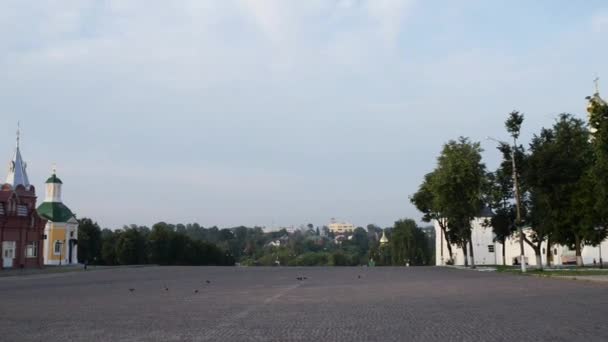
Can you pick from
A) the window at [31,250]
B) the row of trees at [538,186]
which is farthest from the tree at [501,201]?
the window at [31,250]

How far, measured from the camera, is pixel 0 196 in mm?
62500

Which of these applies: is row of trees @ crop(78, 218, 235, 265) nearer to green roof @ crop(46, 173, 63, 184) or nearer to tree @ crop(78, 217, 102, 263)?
tree @ crop(78, 217, 102, 263)

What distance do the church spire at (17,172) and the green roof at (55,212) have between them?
8.98 m

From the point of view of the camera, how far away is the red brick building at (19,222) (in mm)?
62469

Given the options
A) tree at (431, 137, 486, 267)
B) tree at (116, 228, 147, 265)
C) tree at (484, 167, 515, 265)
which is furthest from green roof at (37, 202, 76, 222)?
tree at (484, 167, 515, 265)

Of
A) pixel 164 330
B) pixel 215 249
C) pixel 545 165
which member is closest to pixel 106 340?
pixel 164 330

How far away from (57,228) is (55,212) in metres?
2.20

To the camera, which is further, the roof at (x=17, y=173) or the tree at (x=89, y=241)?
the tree at (x=89, y=241)

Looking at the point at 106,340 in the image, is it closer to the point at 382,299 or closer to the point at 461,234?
the point at 382,299

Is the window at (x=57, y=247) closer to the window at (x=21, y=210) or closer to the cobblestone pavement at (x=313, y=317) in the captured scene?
the window at (x=21, y=210)

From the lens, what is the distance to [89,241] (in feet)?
353

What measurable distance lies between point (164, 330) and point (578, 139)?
1875 inches

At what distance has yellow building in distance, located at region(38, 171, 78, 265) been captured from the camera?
76.1 meters

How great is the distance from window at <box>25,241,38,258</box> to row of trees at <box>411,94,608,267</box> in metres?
42.2
